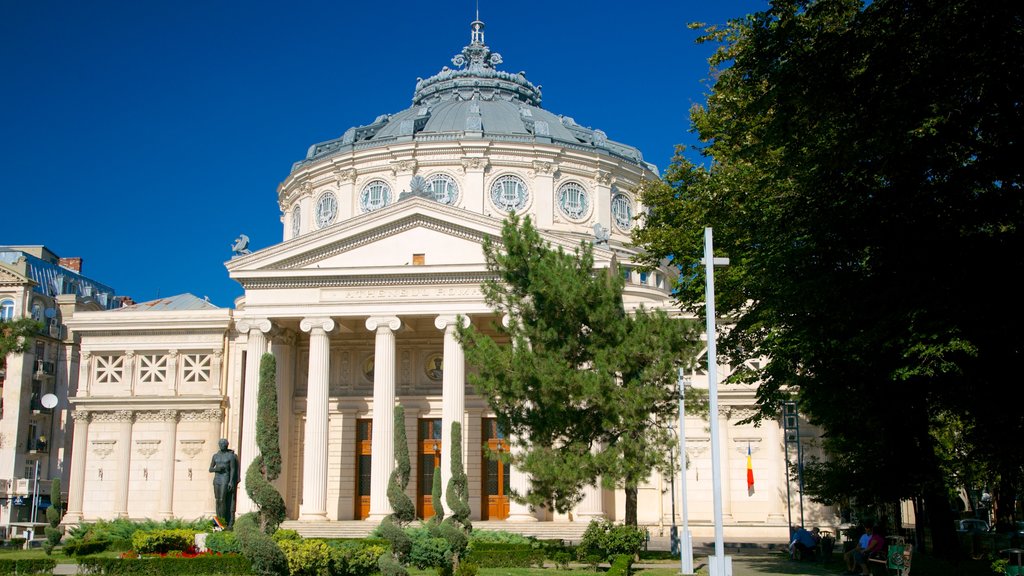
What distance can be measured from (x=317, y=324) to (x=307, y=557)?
1077 inches

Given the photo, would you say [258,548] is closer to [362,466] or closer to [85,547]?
[85,547]

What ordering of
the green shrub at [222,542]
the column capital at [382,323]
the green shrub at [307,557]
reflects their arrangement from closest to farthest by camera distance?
1. the green shrub at [307,557]
2. the green shrub at [222,542]
3. the column capital at [382,323]

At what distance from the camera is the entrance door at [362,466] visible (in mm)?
53594

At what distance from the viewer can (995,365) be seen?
2309cm

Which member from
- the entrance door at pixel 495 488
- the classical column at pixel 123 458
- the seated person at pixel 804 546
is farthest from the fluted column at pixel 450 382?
the classical column at pixel 123 458

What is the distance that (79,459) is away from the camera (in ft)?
189

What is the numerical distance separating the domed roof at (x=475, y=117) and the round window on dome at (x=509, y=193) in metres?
2.54

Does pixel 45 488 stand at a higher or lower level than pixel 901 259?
lower

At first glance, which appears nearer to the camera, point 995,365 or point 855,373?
point 995,365

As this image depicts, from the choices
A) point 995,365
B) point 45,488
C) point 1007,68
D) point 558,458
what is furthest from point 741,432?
point 45,488

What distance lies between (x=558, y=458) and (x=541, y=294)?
4.92 m

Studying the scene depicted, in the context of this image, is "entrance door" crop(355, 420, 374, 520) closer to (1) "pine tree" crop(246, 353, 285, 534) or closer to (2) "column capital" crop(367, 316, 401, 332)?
(2) "column capital" crop(367, 316, 401, 332)

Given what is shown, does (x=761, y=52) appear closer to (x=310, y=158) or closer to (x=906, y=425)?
(x=906, y=425)

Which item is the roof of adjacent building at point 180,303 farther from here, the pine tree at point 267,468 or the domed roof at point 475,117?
the pine tree at point 267,468
